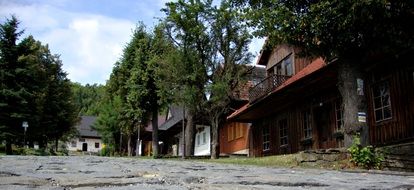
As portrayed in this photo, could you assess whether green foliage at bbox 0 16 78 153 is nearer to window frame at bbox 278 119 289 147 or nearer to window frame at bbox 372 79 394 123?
window frame at bbox 278 119 289 147

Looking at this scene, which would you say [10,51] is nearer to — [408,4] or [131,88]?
[131,88]

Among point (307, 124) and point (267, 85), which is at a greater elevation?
point (267, 85)

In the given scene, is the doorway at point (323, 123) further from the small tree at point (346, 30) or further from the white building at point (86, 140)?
the white building at point (86, 140)

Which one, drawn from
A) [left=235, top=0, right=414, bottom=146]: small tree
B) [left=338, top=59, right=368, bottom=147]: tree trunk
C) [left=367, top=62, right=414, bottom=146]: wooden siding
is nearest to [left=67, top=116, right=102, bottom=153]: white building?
[left=367, top=62, right=414, bottom=146]: wooden siding

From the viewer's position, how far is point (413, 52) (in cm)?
1672

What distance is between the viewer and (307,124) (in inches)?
976

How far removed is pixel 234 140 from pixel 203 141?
733 centimetres

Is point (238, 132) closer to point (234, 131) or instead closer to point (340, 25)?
point (234, 131)

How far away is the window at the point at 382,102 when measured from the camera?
18.6 metres

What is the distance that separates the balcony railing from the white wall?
13093mm

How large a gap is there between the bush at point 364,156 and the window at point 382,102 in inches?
156

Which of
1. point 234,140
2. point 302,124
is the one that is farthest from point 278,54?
point 234,140

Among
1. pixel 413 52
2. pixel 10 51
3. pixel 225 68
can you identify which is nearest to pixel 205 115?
pixel 225 68

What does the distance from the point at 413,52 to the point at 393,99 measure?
2060 mm
